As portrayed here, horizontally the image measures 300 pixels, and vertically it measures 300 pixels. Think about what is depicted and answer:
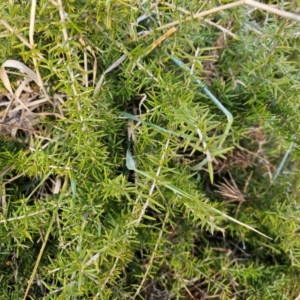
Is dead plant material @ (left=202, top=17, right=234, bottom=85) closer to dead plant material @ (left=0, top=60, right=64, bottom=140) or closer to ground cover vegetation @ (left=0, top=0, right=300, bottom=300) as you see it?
ground cover vegetation @ (left=0, top=0, right=300, bottom=300)

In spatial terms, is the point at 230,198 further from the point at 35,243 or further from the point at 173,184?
the point at 35,243

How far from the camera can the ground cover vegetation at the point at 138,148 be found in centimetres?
70

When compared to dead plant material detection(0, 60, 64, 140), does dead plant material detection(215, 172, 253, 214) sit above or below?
below

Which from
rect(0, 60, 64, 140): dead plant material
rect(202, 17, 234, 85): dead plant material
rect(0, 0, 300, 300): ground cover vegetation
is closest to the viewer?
rect(0, 0, 300, 300): ground cover vegetation

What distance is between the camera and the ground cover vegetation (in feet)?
2.30

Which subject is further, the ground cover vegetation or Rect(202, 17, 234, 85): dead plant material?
Rect(202, 17, 234, 85): dead plant material

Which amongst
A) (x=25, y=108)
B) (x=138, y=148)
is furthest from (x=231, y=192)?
(x=25, y=108)

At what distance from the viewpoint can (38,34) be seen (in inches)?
29.9

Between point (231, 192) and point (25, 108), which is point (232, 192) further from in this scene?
point (25, 108)

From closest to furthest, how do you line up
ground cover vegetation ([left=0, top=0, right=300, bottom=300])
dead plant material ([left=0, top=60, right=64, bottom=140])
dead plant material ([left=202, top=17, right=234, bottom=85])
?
ground cover vegetation ([left=0, top=0, right=300, bottom=300]) < dead plant material ([left=0, top=60, right=64, bottom=140]) < dead plant material ([left=202, top=17, right=234, bottom=85])

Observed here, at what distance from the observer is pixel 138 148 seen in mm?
793

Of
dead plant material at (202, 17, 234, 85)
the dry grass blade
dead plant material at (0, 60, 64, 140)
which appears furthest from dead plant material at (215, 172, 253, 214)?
dead plant material at (0, 60, 64, 140)

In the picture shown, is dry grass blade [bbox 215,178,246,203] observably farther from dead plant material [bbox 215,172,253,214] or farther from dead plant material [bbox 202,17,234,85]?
dead plant material [bbox 202,17,234,85]

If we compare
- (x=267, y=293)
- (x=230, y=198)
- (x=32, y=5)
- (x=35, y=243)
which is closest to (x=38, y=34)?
(x=32, y=5)
